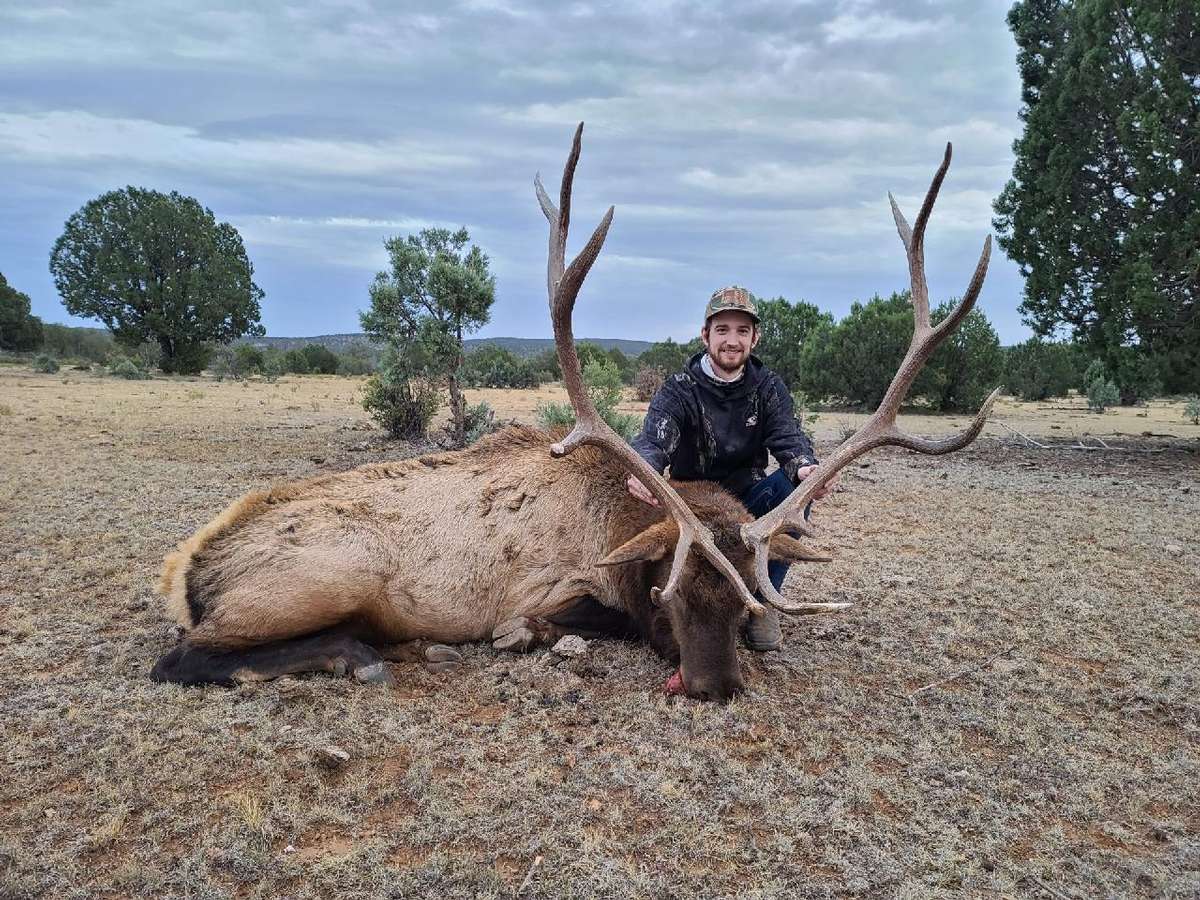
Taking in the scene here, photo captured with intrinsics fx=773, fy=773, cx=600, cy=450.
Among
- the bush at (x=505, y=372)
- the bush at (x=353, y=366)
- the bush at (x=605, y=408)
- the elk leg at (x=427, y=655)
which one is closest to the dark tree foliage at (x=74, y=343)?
the bush at (x=353, y=366)

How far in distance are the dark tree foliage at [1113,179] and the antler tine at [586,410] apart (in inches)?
390

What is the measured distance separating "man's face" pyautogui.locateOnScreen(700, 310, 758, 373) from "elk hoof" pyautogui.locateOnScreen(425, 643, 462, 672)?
2408 millimetres

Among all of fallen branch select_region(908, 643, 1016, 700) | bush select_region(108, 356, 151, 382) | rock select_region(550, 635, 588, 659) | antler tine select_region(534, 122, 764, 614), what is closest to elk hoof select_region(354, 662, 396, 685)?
rock select_region(550, 635, 588, 659)

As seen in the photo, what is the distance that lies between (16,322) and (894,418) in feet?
171

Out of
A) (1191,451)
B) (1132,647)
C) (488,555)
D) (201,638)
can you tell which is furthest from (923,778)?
(1191,451)

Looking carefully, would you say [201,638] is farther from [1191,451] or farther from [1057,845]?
[1191,451]

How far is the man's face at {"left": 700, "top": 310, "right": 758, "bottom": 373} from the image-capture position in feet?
15.9

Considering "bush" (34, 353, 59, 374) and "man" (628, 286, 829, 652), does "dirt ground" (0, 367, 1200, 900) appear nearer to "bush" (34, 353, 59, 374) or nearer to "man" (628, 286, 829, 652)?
"man" (628, 286, 829, 652)

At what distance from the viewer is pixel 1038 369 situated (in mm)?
28250

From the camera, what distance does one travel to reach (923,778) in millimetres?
3133

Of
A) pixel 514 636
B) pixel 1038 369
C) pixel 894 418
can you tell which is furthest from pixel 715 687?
pixel 1038 369

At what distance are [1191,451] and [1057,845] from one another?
12.7 metres

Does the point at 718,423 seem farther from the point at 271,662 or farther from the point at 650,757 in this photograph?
the point at 271,662

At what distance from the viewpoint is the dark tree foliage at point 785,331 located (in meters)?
24.2
